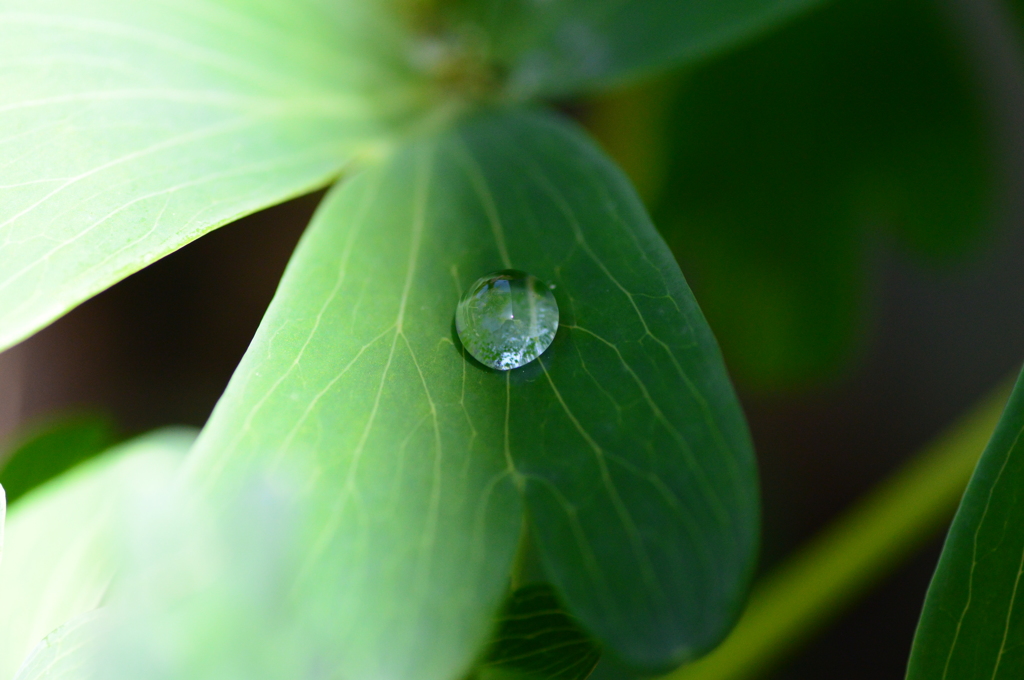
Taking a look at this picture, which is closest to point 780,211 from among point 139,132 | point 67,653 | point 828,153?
point 828,153

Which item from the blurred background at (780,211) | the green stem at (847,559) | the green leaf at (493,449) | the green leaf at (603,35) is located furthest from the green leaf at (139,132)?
the green stem at (847,559)

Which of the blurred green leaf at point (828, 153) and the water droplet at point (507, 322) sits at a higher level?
the blurred green leaf at point (828, 153)

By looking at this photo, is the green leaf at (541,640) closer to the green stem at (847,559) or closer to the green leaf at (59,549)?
the green leaf at (59,549)

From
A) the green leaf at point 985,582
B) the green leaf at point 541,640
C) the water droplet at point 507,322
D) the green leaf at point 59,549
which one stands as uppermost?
the green leaf at point 59,549

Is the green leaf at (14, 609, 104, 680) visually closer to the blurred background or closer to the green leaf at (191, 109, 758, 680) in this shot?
the green leaf at (191, 109, 758, 680)

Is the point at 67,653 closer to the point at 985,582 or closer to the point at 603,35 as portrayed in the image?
the point at 985,582

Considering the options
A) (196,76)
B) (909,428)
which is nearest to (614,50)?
(196,76)

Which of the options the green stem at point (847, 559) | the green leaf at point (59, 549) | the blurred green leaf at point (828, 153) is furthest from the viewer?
the blurred green leaf at point (828, 153)
